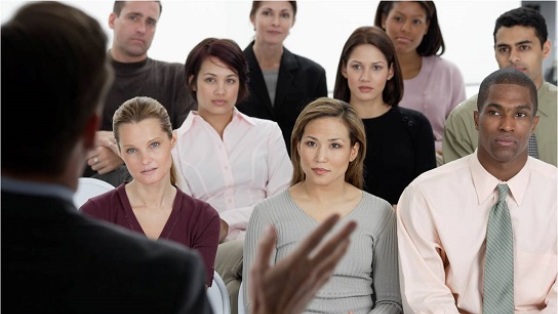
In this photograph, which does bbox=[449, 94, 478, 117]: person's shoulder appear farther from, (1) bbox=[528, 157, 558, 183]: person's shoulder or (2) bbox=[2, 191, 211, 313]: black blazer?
Result: (2) bbox=[2, 191, 211, 313]: black blazer

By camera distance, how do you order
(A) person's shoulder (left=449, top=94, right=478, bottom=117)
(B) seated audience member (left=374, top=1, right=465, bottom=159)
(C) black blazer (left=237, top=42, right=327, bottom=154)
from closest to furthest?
(A) person's shoulder (left=449, top=94, right=478, bottom=117) < (C) black blazer (left=237, top=42, right=327, bottom=154) < (B) seated audience member (left=374, top=1, right=465, bottom=159)

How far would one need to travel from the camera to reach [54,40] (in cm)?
66

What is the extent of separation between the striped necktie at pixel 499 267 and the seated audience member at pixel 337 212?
267 mm

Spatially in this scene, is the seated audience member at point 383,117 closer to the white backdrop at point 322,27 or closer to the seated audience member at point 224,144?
the seated audience member at point 224,144

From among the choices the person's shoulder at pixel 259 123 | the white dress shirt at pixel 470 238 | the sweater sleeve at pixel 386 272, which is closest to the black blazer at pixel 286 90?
the person's shoulder at pixel 259 123

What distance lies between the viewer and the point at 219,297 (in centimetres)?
223

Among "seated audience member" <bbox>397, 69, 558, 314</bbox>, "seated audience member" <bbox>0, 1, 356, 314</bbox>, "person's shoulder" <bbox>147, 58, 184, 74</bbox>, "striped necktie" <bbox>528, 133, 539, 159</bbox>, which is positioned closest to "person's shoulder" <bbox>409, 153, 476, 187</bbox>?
"seated audience member" <bbox>397, 69, 558, 314</bbox>

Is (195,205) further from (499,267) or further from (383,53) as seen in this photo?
(383,53)

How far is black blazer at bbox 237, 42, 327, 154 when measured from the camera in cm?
312

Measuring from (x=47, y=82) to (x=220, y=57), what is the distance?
211cm

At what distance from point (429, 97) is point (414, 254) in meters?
1.21

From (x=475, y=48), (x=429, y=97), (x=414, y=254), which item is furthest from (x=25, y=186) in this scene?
(x=475, y=48)

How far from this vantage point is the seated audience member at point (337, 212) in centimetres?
223

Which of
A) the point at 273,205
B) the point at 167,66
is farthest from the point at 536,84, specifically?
the point at 167,66
